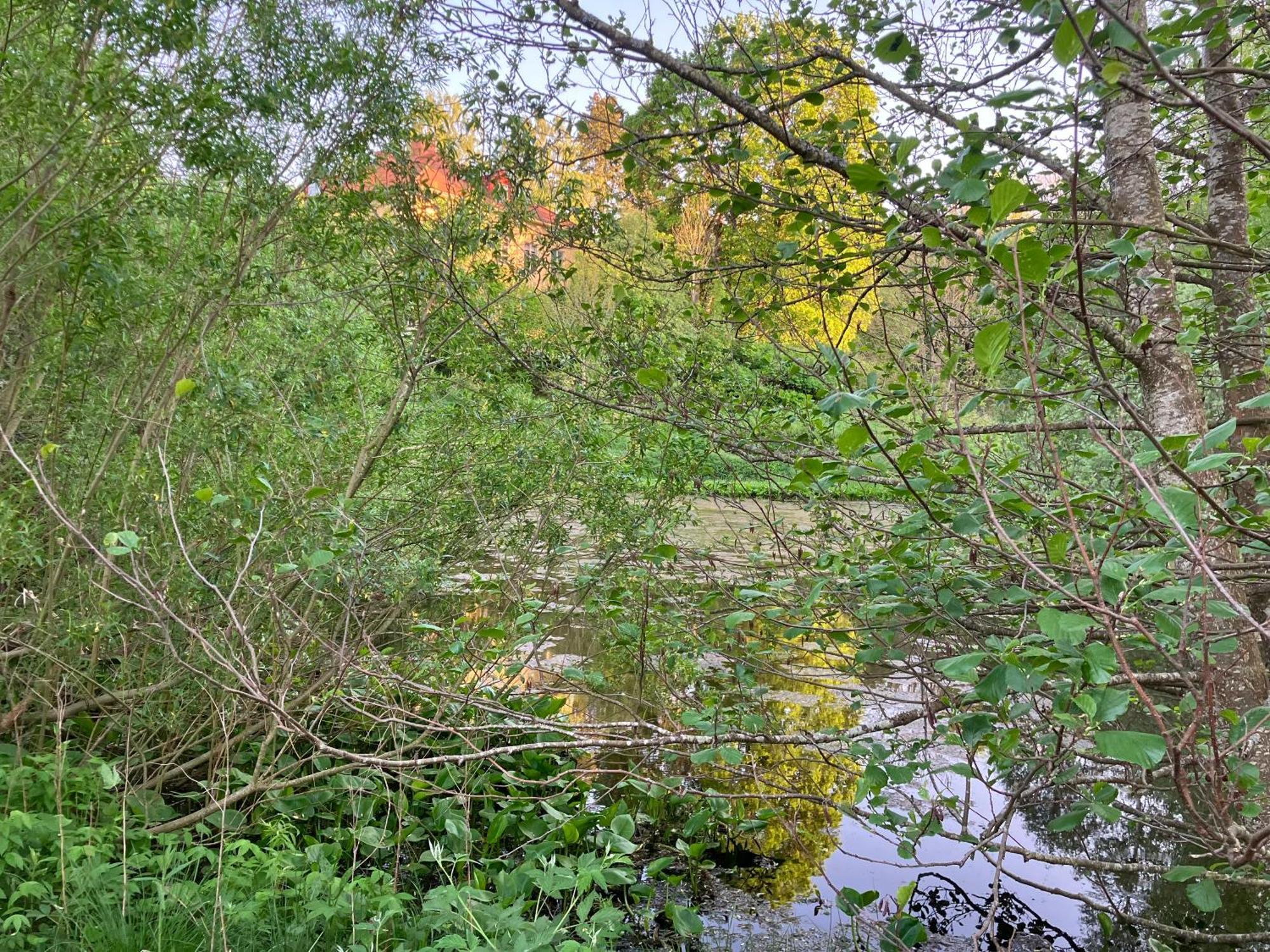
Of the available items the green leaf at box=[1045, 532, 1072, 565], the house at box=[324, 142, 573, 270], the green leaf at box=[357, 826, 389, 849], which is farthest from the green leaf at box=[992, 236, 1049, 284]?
the house at box=[324, 142, 573, 270]

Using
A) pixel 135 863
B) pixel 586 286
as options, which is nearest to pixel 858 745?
pixel 135 863

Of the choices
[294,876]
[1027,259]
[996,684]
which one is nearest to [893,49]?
[1027,259]

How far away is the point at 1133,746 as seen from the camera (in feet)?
3.90

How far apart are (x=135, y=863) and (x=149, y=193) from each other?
2.51 metres

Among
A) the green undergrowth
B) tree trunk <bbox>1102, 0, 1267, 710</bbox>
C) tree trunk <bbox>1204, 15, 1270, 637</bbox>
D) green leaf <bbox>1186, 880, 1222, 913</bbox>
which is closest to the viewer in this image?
green leaf <bbox>1186, 880, 1222, 913</bbox>

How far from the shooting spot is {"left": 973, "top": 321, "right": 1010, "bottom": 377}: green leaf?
1195 mm

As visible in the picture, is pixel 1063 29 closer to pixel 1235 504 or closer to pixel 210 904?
pixel 1235 504

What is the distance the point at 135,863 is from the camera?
2594 millimetres

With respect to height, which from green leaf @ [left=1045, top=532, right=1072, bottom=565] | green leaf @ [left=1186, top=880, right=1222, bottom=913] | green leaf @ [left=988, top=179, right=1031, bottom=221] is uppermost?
green leaf @ [left=988, top=179, right=1031, bottom=221]

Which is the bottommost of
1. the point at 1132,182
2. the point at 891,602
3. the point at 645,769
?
the point at 645,769

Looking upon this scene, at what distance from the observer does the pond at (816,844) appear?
10.0 ft

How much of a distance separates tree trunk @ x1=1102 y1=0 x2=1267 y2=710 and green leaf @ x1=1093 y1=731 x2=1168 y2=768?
1.23m

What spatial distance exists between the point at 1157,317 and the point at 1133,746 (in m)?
1.46

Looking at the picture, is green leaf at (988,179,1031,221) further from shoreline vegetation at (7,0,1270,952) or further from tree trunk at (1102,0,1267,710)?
tree trunk at (1102,0,1267,710)
